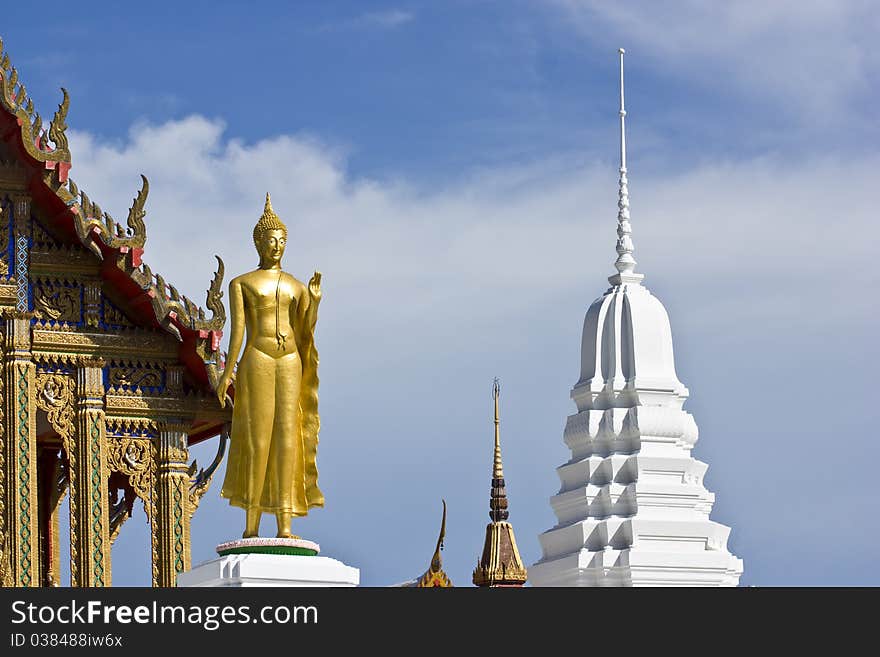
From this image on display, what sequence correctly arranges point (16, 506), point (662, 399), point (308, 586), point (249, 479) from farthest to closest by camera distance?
point (662, 399) → point (16, 506) → point (249, 479) → point (308, 586)

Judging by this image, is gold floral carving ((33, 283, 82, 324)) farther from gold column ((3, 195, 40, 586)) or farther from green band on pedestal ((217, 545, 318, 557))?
green band on pedestal ((217, 545, 318, 557))

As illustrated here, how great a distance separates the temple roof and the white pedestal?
5.82 meters

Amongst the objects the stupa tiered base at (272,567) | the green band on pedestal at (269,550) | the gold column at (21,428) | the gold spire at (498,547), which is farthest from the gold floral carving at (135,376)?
the gold spire at (498,547)

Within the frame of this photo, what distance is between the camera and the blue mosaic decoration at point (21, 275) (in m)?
25.9

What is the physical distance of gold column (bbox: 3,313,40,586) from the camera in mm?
25125

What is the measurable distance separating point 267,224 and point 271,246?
0.21 meters

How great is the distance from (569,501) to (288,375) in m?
28.0

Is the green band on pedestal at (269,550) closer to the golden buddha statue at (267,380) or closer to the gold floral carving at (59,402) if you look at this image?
the golden buddha statue at (267,380)

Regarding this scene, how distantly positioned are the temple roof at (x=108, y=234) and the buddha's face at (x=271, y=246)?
4.31m

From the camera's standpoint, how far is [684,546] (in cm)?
4669
